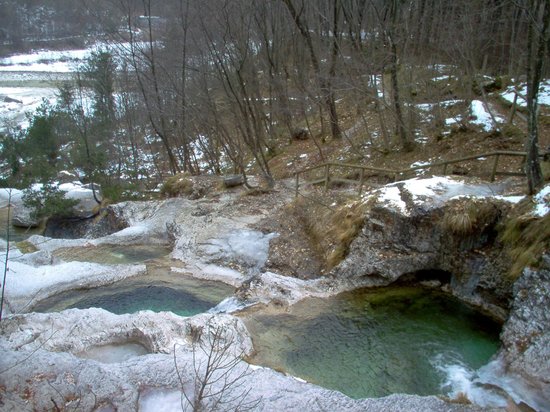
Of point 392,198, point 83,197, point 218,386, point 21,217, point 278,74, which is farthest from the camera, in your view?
point 278,74

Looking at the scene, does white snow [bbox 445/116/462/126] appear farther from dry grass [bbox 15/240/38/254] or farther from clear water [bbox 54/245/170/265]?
dry grass [bbox 15/240/38/254]

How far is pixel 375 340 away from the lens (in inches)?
322

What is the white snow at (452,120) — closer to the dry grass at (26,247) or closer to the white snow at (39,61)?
the dry grass at (26,247)

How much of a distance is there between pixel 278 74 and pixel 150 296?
14.8 meters

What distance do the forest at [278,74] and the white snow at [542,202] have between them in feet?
1.28

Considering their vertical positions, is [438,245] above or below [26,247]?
above

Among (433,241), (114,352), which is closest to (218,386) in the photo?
(114,352)

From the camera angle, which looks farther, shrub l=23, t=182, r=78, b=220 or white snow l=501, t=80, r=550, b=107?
shrub l=23, t=182, r=78, b=220

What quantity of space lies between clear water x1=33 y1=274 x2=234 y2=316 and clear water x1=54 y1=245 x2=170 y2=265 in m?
1.55

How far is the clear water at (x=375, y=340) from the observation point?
23.5ft

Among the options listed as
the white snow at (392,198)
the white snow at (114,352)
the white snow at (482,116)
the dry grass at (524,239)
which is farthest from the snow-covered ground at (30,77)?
the dry grass at (524,239)

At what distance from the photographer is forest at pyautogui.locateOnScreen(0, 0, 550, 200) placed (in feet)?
51.4

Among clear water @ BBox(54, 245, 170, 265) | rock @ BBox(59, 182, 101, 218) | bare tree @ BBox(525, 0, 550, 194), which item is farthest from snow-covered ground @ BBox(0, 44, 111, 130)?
bare tree @ BBox(525, 0, 550, 194)

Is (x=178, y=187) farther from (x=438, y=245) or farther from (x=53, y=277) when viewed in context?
(x=438, y=245)
